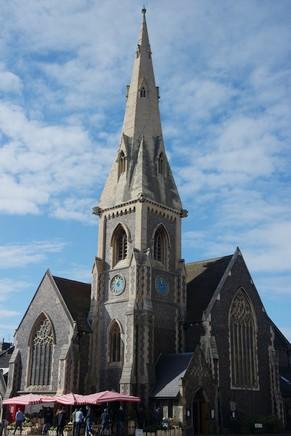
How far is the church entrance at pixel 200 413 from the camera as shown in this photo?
34719 millimetres

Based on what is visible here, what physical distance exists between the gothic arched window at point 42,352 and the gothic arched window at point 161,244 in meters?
9.15

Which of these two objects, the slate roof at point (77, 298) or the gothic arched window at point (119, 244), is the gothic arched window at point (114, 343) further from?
the gothic arched window at point (119, 244)

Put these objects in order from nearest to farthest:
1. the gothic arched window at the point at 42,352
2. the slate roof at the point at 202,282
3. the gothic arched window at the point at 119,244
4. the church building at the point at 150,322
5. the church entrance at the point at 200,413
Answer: the church entrance at the point at 200,413 < the church building at the point at 150,322 < the gothic arched window at the point at 42,352 < the slate roof at the point at 202,282 < the gothic arched window at the point at 119,244

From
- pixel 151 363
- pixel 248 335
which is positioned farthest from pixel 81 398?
pixel 248 335

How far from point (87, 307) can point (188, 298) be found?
24.6 feet

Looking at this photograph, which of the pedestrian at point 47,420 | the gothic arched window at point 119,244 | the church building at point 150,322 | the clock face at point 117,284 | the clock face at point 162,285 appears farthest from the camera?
the gothic arched window at point 119,244

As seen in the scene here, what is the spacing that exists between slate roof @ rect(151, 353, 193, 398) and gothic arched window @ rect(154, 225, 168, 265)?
7137 millimetres

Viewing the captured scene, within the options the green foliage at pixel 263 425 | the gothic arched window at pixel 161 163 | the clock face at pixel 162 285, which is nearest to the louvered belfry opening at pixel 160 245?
the clock face at pixel 162 285

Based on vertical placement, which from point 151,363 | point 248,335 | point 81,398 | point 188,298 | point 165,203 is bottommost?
point 81,398

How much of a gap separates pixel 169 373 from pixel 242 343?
7986 mm

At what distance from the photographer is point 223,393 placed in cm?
3712

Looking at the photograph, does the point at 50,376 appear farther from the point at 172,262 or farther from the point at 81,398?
the point at 172,262

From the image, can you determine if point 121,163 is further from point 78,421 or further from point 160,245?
point 78,421

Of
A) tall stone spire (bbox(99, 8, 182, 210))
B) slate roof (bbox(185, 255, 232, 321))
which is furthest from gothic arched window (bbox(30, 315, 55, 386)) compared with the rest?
slate roof (bbox(185, 255, 232, 321))
